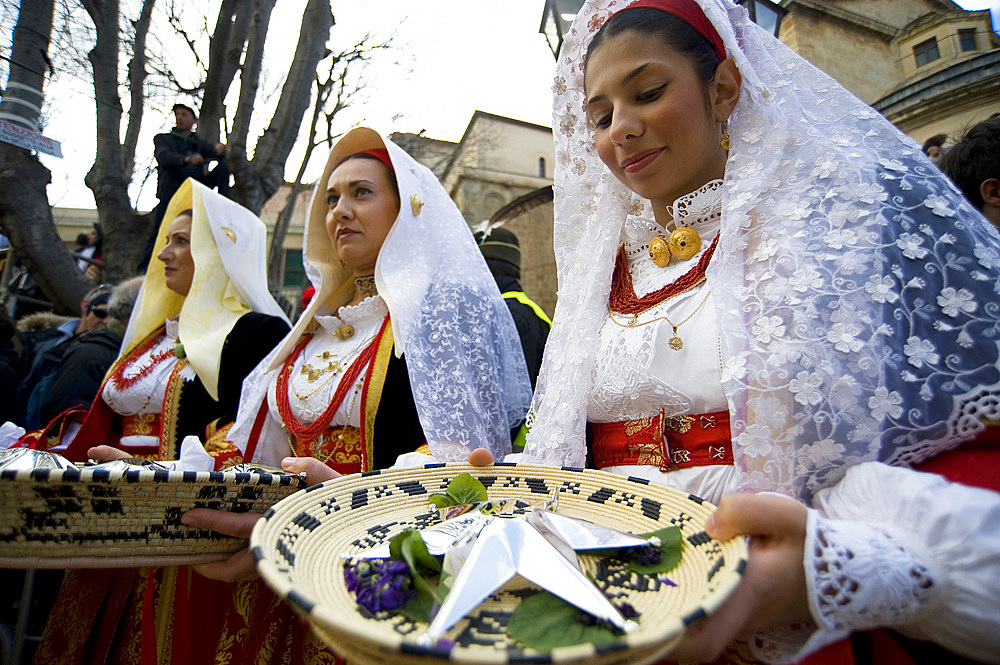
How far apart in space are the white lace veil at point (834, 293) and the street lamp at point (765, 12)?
279 cm

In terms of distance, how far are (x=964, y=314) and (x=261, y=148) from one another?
21.2ft

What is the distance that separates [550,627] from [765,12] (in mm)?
4252

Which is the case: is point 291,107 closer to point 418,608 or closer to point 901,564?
point 418,608

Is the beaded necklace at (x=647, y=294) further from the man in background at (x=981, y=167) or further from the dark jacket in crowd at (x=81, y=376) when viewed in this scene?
the dark jacket in crowd at (x=81, y=376)

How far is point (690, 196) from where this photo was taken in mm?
1434

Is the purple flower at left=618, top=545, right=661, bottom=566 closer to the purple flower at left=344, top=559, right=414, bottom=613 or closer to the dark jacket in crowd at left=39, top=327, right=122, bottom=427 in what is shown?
the purple flower at left=344, top=559, right=414, bottom=613

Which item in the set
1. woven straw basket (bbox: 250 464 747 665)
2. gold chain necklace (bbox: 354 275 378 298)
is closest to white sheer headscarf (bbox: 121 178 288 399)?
gold chain necklace (bbox: 354 275 378 298)

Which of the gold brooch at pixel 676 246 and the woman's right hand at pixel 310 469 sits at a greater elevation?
the gold brooch at pixel 676 246

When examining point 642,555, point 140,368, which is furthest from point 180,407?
point 642,555

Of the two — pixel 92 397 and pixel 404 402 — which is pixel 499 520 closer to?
pixel 404 402

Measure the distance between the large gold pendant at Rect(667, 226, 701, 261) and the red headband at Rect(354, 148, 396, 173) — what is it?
1.50 metres

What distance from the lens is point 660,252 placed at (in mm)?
1488

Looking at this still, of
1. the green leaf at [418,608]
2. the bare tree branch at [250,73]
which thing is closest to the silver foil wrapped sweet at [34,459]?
the green leaf at [418,608]

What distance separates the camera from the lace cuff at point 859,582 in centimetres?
73
